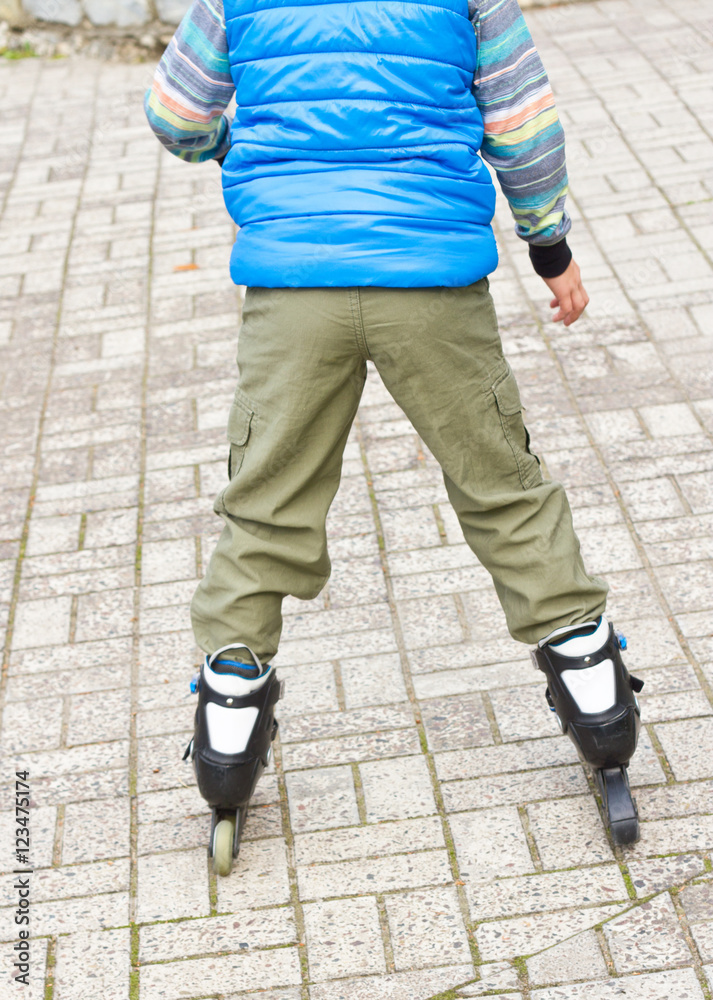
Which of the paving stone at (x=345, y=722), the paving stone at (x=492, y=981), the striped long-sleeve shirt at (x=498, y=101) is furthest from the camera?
the paving stone at (x=345, y=722)

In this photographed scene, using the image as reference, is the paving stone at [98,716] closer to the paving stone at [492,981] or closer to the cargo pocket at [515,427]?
the paving stone at [492,981]

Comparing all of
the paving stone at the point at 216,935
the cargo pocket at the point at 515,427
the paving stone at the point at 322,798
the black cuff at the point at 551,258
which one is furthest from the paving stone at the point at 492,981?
the black cuff at the point at 551,258

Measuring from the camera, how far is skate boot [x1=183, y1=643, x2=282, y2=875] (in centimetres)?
221

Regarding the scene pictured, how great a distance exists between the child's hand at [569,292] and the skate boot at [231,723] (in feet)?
3.03

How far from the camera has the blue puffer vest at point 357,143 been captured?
73.1 inches

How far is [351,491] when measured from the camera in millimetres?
3570

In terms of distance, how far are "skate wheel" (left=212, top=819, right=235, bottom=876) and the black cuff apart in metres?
1.28

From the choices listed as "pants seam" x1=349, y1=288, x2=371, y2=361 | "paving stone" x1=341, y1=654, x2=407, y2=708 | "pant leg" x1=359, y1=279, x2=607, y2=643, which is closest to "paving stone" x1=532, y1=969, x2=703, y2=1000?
"pant leg" x1=359, y1=279, x2=607, y2=643

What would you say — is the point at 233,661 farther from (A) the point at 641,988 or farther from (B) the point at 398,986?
(A) the point at 641,988

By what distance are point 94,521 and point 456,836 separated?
1.67 m

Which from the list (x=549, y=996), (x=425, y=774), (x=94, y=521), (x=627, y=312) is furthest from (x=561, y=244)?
(x=627, y=312)

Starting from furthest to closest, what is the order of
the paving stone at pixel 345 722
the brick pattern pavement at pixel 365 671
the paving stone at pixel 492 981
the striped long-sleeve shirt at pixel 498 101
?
1. the paving stone at pixel 345 722
2. the brick pattern pavement at pixel 365 671
3. the paving stone at pixel 492 981
4. the striped long-sleeve shirt at pixel 498 101

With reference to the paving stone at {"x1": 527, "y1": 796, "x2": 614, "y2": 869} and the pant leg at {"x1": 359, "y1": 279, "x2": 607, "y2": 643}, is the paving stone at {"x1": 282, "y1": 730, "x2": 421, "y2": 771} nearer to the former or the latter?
the paving stone at {"x1": 527, "y1": 796, "x2": 614, "y2": 869}

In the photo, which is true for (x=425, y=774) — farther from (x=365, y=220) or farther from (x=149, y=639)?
(x=365, y=220)
